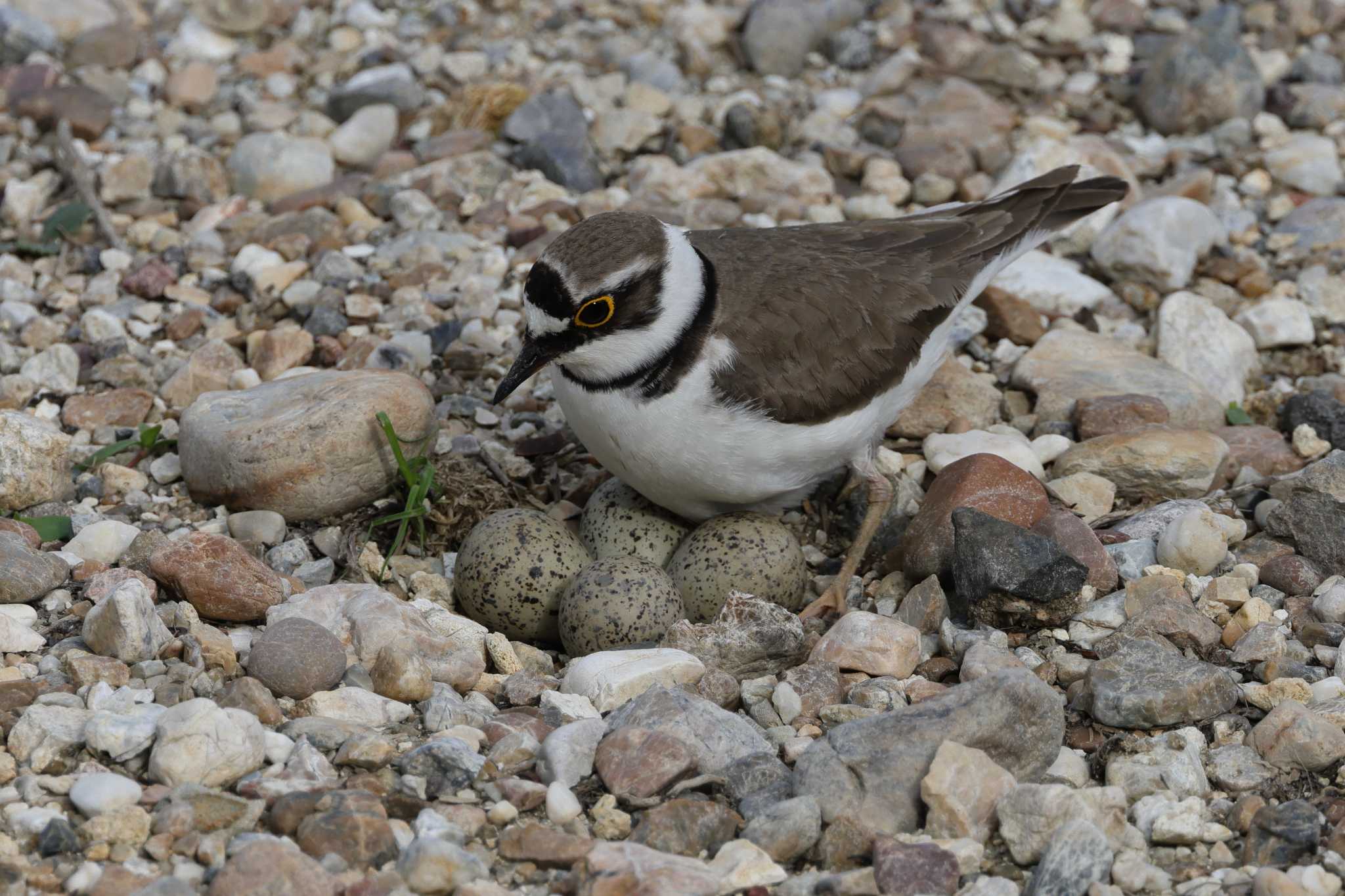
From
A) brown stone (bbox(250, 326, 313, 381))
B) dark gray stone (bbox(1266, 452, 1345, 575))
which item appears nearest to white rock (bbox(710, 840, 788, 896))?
dark gray stone (bbox(1266, 452, 1345, 575))

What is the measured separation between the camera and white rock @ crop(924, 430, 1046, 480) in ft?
19.8

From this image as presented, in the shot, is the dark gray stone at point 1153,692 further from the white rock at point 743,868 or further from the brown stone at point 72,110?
the brown stone at point 72,110

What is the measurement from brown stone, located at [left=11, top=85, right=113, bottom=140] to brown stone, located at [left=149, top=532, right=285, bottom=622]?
4.35 m

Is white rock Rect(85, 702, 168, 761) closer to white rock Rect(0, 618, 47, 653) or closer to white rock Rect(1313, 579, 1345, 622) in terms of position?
white rock Rect(0, 618, 47, 653)

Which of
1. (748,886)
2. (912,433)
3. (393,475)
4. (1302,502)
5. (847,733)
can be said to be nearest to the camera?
(748,886)

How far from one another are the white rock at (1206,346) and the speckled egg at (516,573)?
3.22 metres

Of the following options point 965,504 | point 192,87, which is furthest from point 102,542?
point 192,87

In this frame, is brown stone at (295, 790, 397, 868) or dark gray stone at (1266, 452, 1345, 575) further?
dark gray stone at (1266, 452, 1345, 575)

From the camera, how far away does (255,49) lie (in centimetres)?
935

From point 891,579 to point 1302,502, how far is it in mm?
1549

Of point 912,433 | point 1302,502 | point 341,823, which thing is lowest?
point 912,433

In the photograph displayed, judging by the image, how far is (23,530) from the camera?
5301 millimetres

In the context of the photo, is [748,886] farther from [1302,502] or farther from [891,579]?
[1302,502]

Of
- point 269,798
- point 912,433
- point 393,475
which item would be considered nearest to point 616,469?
point 393,475
